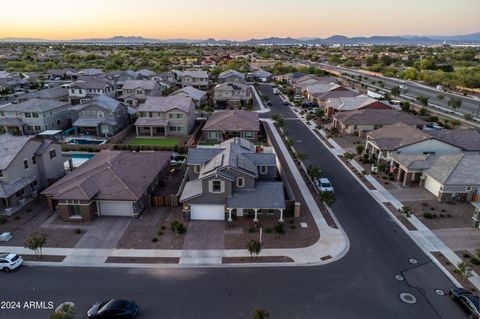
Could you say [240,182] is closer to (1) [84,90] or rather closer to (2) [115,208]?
(2) [115,208]

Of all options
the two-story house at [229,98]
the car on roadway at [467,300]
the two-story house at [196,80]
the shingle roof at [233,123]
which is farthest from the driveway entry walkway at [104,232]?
the two-story house at [196,80]

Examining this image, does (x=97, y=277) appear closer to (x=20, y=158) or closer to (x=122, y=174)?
(x=122, y=174)

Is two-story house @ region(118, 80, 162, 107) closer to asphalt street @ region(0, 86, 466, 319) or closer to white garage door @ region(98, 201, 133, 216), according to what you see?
white garage door @ region(98, 201, 133, 216)

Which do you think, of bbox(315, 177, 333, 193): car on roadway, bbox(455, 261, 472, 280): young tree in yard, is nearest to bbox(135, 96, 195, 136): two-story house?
bbox(315, 177, 333, 193): car on roadway

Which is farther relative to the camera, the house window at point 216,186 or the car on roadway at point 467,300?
the house window at point 216,186

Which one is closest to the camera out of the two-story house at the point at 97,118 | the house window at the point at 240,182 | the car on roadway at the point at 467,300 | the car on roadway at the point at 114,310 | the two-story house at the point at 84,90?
the car on roadway at the point at 114,310

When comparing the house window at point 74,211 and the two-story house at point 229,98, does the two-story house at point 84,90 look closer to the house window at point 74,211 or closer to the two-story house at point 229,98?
the two-story house at point 229,98

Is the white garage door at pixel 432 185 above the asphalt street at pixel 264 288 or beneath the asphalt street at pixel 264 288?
above
